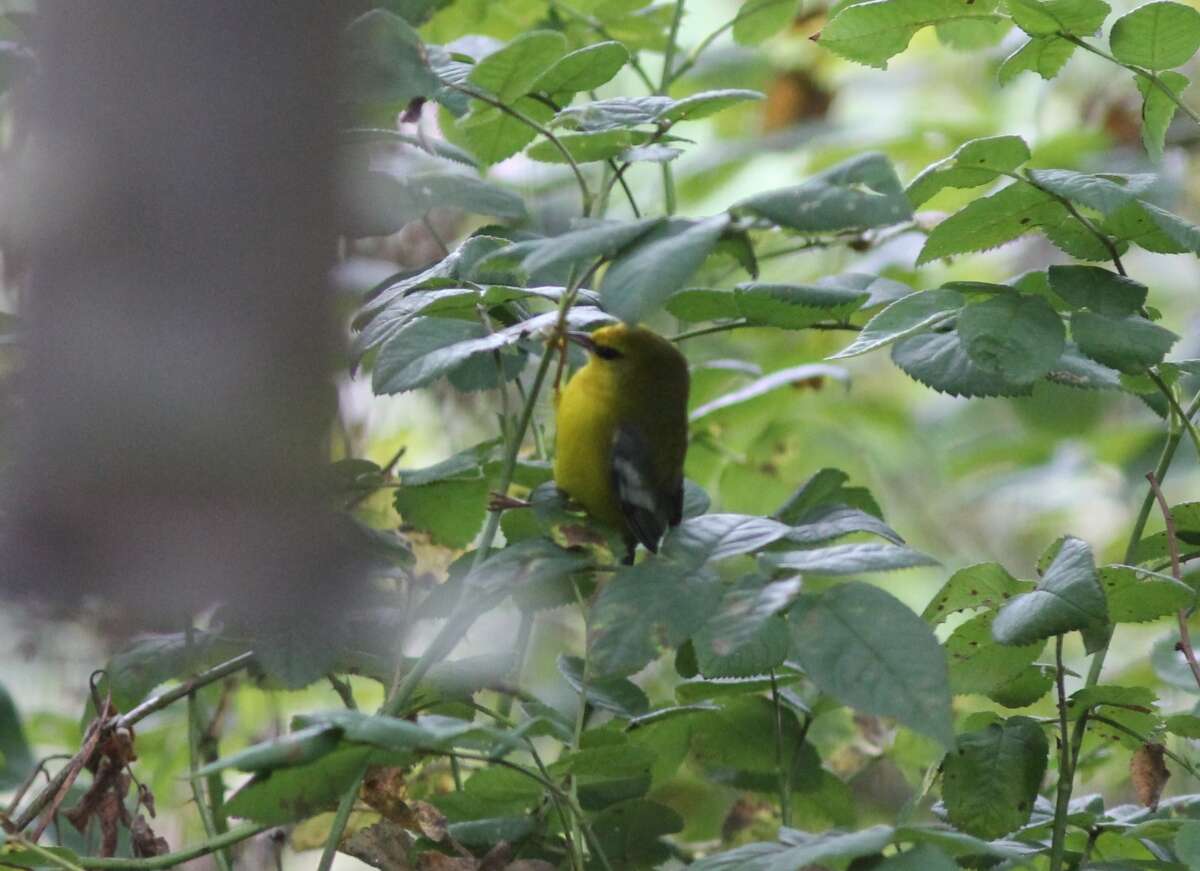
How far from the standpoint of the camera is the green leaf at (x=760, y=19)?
1.81 meters

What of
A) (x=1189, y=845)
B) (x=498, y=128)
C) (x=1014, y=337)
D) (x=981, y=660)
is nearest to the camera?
(x=1189, y=845)

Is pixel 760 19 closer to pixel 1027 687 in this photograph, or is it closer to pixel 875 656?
pixel 1027 687

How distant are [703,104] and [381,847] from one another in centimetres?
73

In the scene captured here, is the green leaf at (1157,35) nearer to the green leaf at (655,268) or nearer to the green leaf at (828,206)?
the green leaf at (828,206)

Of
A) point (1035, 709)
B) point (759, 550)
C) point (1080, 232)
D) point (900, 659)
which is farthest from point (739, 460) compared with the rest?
point (900, 659)

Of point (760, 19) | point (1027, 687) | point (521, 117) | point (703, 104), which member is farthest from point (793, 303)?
point (760, 19)

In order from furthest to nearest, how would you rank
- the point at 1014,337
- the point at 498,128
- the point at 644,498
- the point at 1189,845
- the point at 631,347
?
1. the point at 631,347
2. the point at 644,498
3. the point at 498,128
4. the point at 1014,337
5. the point at 1189,845

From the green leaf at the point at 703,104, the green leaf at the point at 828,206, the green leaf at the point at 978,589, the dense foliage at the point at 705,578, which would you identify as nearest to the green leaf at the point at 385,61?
the dense foliage at the point at 705,578

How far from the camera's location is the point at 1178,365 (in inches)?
44.1

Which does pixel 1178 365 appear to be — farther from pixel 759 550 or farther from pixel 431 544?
pixel 431 544

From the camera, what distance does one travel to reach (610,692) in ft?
4.31

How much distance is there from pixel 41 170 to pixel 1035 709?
145cm

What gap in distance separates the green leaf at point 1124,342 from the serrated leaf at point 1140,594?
0.56 ft

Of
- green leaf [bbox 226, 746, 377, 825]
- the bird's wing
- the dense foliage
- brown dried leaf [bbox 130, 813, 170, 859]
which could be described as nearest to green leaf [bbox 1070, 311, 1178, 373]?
the dense foliage
